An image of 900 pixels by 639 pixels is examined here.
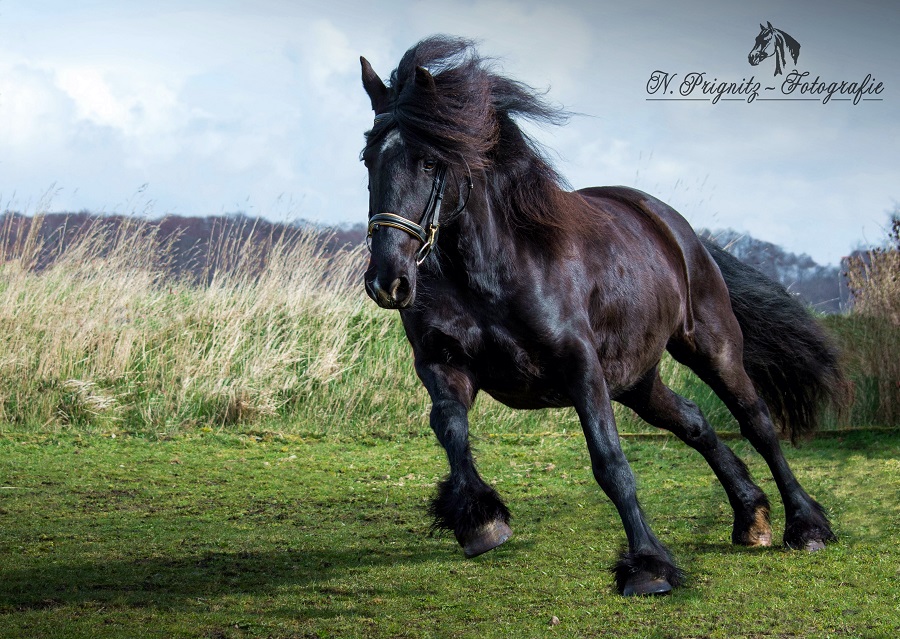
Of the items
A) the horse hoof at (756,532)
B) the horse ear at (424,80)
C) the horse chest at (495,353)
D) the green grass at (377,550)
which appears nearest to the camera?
the green grass at (377,550)

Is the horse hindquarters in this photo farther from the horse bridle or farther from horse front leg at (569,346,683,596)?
the horse bridle

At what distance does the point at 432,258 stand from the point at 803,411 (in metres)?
3.27

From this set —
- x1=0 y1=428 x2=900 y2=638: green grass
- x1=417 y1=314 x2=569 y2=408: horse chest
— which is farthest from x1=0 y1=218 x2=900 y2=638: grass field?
x1=417 y1=314 x2=569 y2=408: horse chest

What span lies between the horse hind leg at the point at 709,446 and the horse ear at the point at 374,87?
6.94 feet

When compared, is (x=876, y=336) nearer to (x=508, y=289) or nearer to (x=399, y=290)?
(x=508, y=289)

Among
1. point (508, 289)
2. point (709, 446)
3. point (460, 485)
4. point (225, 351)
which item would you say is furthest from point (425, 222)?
point (225, 351)

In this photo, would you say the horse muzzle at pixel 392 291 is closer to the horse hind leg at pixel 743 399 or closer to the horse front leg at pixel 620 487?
the horse front leg at pixel 620 487

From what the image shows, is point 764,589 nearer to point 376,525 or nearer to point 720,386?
point 720,386

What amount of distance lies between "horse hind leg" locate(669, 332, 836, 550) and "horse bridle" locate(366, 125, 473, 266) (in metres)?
2.18

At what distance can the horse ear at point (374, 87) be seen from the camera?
388cm

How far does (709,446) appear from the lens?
201 inches

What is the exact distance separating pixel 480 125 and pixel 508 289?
68 centimetres

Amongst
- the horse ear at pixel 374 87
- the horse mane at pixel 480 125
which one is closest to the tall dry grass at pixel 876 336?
the horse mane at pixel 480 125

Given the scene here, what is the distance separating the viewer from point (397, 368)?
414 inches
